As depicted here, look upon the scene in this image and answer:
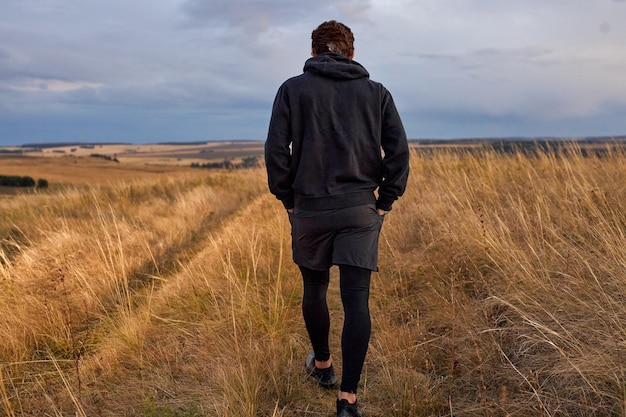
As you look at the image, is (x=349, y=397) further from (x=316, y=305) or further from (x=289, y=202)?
(x=289, y=202)

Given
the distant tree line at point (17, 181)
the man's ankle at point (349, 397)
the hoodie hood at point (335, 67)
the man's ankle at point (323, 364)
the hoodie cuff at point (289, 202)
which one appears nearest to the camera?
the hoodie hood at point (335, 67)

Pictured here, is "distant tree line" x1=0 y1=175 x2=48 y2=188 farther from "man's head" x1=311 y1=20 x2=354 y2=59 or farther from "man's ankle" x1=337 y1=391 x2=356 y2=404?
"man's ankle" x1=337 y1=391 x2=356 y2=404

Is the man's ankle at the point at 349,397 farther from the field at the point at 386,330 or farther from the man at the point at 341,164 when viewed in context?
the field at the point at 386,330

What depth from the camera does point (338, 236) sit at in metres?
2.30

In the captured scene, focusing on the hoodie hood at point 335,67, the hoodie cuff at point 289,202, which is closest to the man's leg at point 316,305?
the hoodie cuff at point 289,202

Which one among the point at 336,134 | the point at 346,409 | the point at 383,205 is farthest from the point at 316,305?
the point at 336,134

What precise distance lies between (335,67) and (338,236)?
0.80m

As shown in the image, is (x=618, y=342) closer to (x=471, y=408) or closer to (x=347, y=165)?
(x=471, y=408)

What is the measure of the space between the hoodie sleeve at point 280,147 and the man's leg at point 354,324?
0.51 m

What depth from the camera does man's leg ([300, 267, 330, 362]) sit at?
2.52 metres

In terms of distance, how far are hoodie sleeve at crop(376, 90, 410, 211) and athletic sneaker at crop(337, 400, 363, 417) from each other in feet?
3.21

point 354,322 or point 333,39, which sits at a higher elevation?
point 333,39

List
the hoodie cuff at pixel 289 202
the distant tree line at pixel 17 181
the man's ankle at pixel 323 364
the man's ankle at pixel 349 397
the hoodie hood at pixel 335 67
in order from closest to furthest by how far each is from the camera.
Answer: the hoodie hood at pixel 335 67, the man's ankle at pixel 349 397, the hoodie cuff at pixel 289 202, the man's ankle at pixel 323 364, the distant tree line at pixel 17 181

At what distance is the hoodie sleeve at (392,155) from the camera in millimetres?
2322
